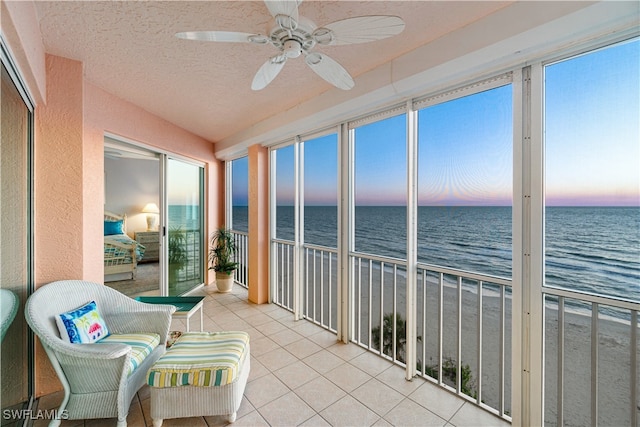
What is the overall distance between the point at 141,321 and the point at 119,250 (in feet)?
6.58

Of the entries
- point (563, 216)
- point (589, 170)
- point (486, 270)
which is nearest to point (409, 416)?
point (486, 270)

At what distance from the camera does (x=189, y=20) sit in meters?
1.71

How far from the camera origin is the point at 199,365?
1.73 m

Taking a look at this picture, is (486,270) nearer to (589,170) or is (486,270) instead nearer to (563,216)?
(563,216)

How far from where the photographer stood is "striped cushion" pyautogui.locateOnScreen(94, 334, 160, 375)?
72.1 inches

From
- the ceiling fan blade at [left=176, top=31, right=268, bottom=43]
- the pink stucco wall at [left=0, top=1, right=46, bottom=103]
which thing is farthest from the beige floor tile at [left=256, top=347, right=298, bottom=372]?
the pink stucco wall at [left=0, top=1, right=46, bottom=103]

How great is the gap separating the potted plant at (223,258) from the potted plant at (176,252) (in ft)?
1.49

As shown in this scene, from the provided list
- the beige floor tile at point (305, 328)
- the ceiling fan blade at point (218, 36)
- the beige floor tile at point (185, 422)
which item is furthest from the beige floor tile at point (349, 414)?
the ceiling fan blade at point (218, 36)

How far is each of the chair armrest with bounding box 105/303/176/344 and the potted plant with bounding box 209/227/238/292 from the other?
2.32 metres

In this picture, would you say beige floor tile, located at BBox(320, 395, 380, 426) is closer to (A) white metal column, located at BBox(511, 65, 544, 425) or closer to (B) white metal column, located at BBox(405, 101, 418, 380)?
(B) white metal column, located at BBox(405, 101, 418, 380)

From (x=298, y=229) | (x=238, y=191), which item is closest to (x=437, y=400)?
(x=298, y=229)

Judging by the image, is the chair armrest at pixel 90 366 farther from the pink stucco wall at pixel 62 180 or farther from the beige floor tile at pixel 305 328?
the beige floor tile at pixel 305 328

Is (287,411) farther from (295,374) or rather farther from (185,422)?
(185,422)

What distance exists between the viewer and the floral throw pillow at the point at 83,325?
1.81 meters
